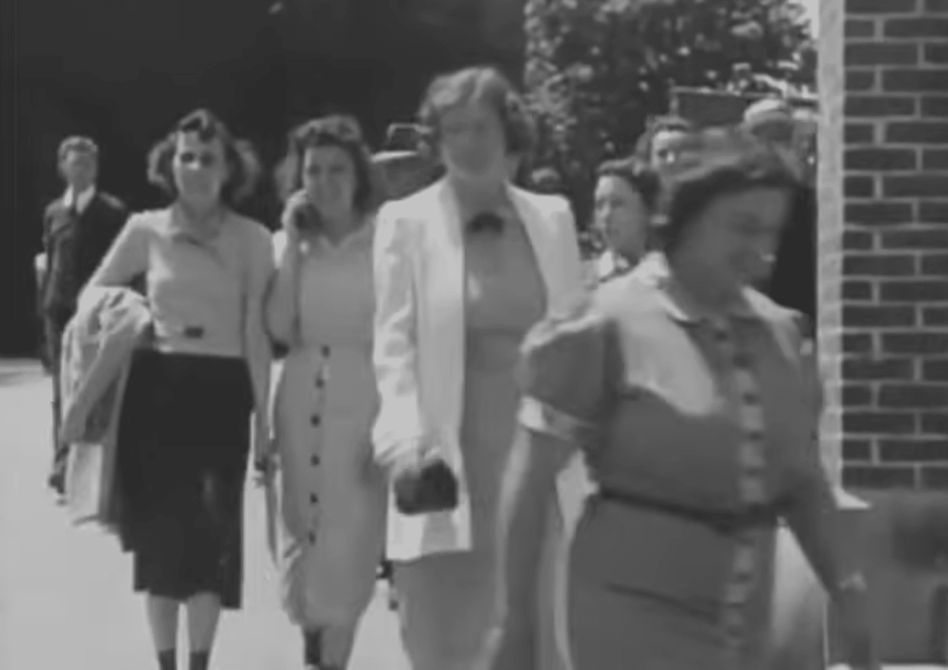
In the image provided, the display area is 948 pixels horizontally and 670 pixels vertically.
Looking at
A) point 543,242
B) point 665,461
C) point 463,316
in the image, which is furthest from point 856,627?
point 543,242

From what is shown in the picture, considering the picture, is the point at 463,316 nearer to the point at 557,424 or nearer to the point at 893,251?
the point at 557,424

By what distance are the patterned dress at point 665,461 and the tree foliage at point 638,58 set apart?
22088mm

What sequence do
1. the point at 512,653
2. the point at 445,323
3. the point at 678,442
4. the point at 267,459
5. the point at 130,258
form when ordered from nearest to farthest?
the point at 678,442 → the point at 512,653 → the point at 445,323 → the point at 267,459 → the point at 130,258

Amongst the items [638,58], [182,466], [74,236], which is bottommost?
[182,466]

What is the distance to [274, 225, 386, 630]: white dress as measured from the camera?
9.84m

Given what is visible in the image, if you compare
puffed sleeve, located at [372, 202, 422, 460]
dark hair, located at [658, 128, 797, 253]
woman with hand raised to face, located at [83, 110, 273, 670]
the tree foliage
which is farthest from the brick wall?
the tree foliage

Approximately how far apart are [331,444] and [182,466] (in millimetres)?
700

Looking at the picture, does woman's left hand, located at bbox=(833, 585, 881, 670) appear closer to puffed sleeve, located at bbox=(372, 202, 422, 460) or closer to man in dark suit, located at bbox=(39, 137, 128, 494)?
puffed sleeve, located at bbox=(372, 202, 422, 460)

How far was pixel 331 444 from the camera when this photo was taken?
32.5ft

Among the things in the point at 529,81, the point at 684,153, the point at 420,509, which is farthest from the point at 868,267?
the point at 529,81

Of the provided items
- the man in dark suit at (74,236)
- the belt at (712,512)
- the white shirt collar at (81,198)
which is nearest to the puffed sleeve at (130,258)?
the belt at (712,512)

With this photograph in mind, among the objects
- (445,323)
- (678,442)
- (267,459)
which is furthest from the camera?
(267,459)

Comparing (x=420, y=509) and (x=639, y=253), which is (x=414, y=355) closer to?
(x=420, y=509)

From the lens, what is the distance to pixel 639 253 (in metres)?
10.7
